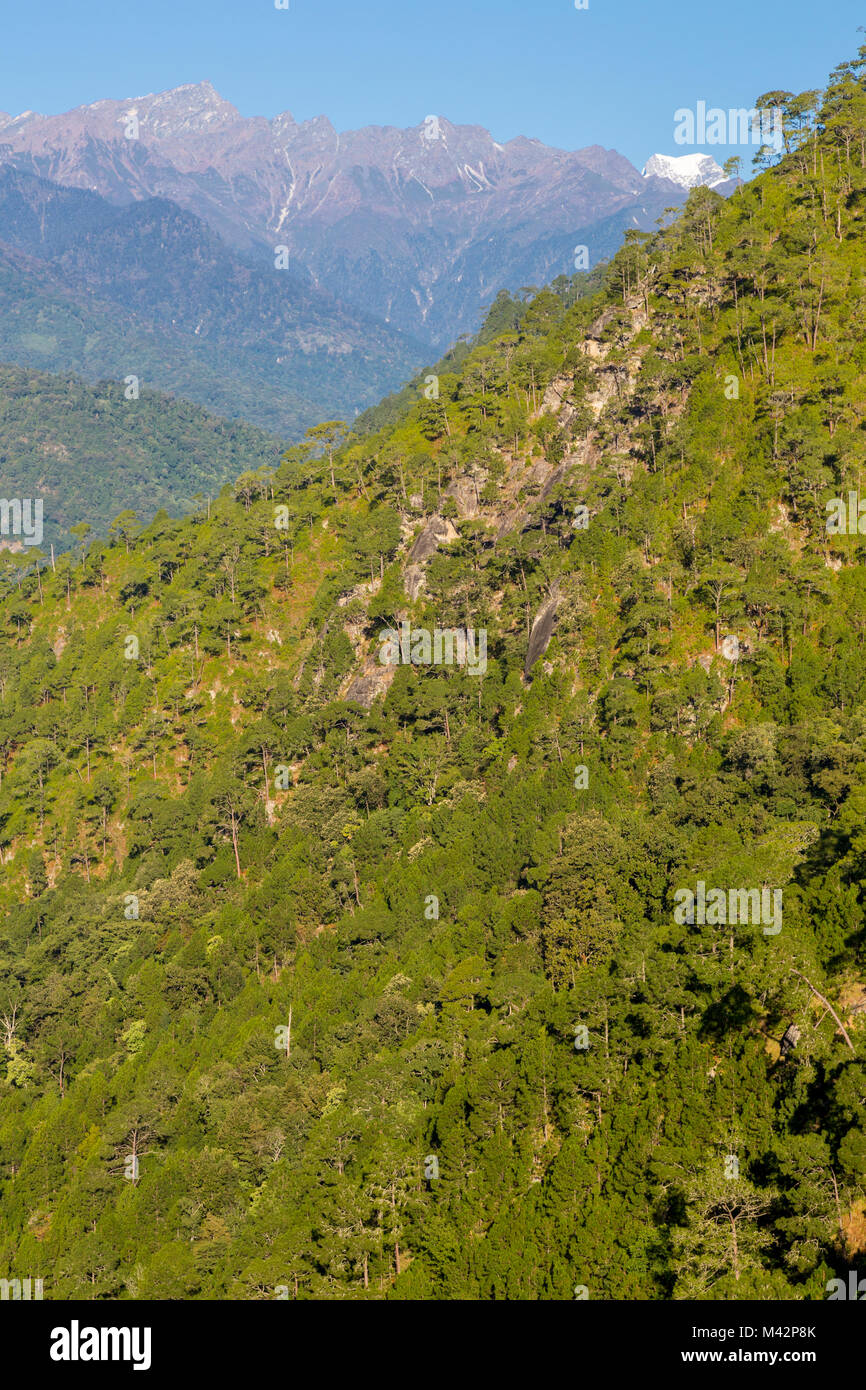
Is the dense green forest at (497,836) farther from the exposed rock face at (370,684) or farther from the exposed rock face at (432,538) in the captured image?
the exposed rock face at (370,684)

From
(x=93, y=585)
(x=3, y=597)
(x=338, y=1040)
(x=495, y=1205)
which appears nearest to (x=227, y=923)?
(x=338, y=1040)

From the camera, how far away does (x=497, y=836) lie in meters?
93.8

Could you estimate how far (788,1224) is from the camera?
152 ft

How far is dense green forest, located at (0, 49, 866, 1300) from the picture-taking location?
5694 cm

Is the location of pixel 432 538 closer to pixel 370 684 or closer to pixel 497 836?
pixel 370 684

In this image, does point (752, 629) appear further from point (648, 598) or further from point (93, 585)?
point (93, 585)

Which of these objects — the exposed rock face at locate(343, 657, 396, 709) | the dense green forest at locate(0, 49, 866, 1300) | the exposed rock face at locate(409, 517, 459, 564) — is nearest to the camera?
the dense green forest at locate(0, 49, 866, 1300)

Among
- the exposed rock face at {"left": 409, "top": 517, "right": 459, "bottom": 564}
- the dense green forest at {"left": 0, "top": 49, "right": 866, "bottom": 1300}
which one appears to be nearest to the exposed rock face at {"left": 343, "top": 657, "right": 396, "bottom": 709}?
the dense green forest at {"left": 0, "top": 49, "right": 866, "bottom": 1300}

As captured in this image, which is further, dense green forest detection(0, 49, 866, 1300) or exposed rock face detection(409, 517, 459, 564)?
exposed rock face detection(409, 517, 459, 564)

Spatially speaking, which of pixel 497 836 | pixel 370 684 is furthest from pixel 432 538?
pixel 497 836

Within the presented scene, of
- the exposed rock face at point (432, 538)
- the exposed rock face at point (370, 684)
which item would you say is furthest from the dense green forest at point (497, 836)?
the exposed rock face at point (370, 684)

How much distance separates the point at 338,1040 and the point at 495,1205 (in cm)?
2465

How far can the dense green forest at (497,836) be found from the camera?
2242 inches

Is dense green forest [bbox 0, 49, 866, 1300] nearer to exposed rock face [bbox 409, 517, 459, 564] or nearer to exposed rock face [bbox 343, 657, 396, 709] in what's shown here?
exposed rock face [bbox 409, 517, 459, 564]
